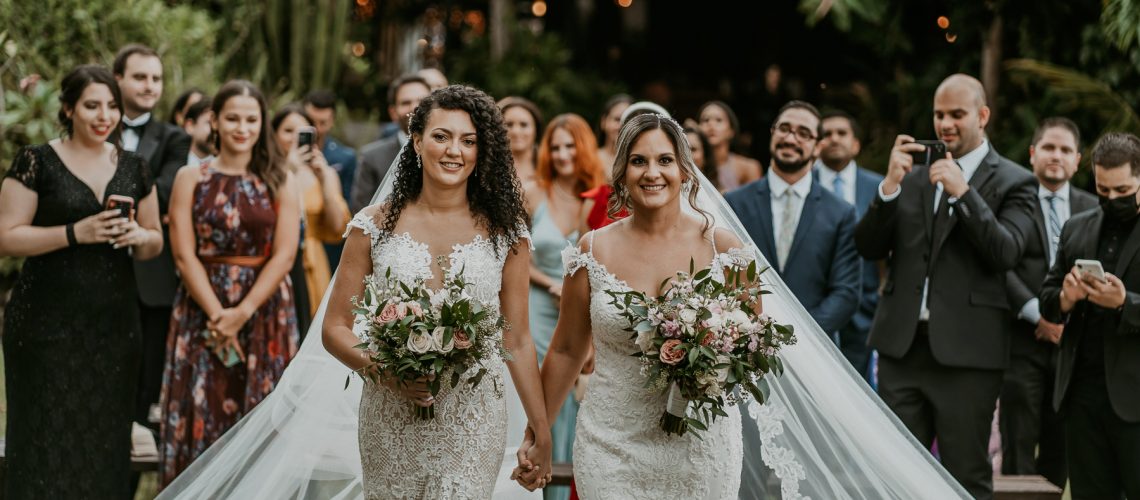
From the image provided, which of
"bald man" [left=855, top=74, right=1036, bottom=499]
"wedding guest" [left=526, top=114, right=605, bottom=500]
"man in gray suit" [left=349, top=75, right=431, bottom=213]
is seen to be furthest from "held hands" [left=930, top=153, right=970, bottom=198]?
"man in gray suit" [left=349, top=75, right=431, bottom=213]

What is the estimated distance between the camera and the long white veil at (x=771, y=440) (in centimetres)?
497

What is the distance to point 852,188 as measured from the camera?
7.98 meters

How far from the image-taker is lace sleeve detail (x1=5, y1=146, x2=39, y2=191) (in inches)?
232

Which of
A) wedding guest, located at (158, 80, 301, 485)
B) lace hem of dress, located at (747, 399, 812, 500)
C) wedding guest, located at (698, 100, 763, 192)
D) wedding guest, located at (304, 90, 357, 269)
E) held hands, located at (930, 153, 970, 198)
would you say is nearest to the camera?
lace hem of dress, located at (747, 399, 812, 500)

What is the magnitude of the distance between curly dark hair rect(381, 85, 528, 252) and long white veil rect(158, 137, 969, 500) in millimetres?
358

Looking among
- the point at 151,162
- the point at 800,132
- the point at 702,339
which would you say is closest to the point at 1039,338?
the point at 800,132

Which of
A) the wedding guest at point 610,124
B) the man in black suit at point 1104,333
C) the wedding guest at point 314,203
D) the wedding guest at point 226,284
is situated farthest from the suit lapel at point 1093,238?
the wedding guest at point 314,203

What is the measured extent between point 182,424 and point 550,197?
2492 mm

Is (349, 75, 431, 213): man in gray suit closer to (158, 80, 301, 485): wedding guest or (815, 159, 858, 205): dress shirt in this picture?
(158, 80, 301, 485): wedding guest

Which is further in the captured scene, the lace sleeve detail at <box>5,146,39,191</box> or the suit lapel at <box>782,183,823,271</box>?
the suit lapel at <box>782,183,823,271</box>

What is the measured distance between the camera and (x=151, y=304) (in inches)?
291

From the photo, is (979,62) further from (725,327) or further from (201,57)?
(725,327)

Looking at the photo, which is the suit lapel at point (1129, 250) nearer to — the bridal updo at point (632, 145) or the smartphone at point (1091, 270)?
the smartphone at point (1091, 270)

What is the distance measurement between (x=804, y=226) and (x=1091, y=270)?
4.82ft
